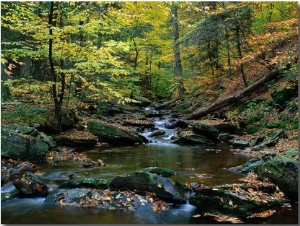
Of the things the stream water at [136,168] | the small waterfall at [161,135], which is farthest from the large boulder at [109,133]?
the small waterfall at [161,135]

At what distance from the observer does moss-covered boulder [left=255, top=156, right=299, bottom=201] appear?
623 centimetres

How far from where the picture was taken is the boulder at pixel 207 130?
504 inches

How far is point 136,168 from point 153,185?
236cm

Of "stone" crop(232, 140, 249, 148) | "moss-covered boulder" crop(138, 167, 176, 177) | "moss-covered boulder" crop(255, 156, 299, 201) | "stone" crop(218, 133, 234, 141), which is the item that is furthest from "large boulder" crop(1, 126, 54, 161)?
"stone" crop(218, 133, 234, 141)

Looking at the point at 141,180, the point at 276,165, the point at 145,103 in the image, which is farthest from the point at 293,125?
the point at 145,103

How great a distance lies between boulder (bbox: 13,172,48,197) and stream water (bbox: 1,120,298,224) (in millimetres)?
163

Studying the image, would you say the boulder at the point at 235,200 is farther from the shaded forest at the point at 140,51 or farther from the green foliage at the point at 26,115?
the green foliage at the point at 26,115

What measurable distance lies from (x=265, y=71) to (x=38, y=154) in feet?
40.5

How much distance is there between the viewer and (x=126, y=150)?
445 inches

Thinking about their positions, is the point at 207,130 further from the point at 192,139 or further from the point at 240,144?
the point at 240,144

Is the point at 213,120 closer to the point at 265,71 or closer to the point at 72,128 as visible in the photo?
the point at 265,71

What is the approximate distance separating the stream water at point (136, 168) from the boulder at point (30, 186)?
0.54ft

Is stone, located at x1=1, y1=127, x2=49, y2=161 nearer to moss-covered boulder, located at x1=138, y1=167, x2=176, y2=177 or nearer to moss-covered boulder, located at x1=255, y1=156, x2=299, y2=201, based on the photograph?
moss-covered boulder, located at x1=138, y1=167, x2=176, y2=177

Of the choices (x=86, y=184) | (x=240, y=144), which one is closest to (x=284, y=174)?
(x=86, y=184)
